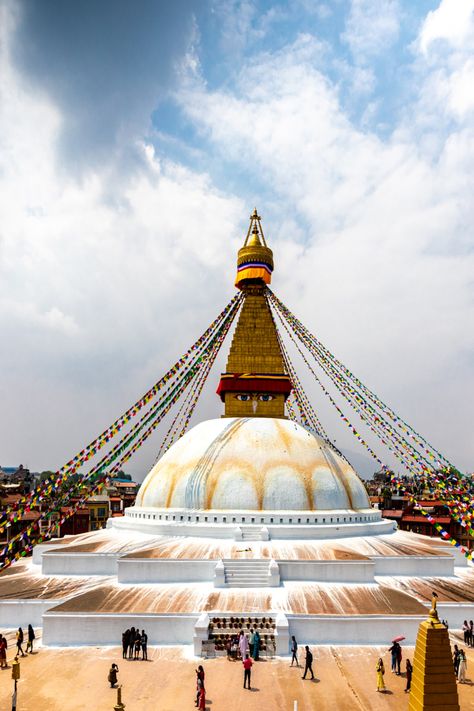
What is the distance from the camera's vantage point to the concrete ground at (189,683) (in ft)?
29.0

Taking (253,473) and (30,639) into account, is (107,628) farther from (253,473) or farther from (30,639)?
(253,473)

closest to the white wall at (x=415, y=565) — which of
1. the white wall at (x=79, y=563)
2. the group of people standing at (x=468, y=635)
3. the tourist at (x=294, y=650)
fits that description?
the group of people standing at (x=468, y=635)

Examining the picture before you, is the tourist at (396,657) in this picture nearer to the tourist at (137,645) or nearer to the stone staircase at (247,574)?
the stone staircase at (247,574)

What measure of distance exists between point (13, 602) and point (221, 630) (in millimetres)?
5370

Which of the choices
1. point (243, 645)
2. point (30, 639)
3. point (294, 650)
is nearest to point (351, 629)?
point (294, 650)

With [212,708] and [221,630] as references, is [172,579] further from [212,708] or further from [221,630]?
[212,708]

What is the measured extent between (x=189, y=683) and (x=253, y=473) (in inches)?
317

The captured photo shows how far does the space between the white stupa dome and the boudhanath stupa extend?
0.05 metres

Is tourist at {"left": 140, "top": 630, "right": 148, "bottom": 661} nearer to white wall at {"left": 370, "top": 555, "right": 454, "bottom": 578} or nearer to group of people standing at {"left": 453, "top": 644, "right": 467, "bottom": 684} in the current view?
group of people standing at {"left": 453, "top": 644, "right": 467, "bottom": 684}

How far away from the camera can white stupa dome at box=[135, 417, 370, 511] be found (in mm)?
16938

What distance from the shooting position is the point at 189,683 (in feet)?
31.6

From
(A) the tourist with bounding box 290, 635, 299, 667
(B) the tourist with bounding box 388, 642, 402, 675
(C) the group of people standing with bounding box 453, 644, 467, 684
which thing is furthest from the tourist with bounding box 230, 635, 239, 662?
(C) the group of people standing with bounding box 453, 644, 467, 684

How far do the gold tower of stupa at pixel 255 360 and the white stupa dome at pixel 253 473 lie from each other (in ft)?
4.73

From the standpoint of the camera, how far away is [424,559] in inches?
586
